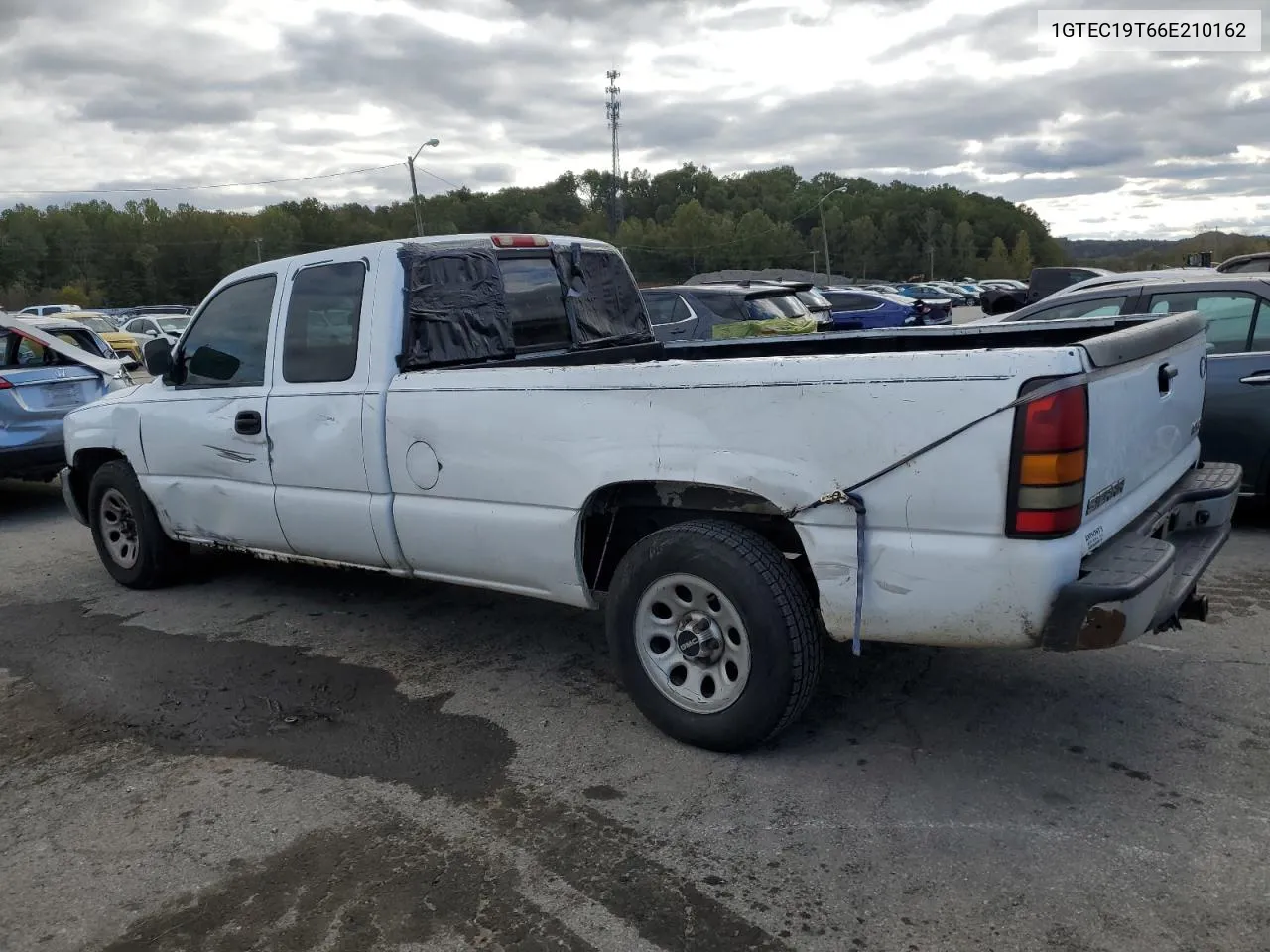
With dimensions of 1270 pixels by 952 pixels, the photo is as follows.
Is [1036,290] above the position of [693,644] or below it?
above

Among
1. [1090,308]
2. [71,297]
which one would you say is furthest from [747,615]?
[71,297]

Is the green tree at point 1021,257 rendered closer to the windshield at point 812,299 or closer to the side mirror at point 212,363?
the windshield at point 812,299

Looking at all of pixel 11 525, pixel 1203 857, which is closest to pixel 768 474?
pixel 1203 857

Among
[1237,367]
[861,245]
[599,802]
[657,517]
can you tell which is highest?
[861,245]

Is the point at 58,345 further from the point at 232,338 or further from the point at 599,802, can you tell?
the point at 599,802

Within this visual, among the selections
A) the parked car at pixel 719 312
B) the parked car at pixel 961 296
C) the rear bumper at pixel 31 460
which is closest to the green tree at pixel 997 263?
the parked car at pixel 961 296

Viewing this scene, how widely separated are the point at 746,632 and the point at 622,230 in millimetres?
104797

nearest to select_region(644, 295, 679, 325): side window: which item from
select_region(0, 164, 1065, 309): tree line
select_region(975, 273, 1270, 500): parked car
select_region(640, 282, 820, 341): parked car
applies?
select_region(640, 282, 820, 341): parked car

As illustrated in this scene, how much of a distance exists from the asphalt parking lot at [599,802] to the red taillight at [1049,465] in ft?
3.13

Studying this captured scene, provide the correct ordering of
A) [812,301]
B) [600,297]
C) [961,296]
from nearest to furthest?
[600,297]
[812,301]
[961,296]

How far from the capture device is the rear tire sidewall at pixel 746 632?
3.40 metres

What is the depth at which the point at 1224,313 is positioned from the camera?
6.48 m

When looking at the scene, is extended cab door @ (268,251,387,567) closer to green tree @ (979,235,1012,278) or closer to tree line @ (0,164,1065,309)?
tree line @ (0,164,1065,309)

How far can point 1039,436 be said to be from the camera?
290 cm
